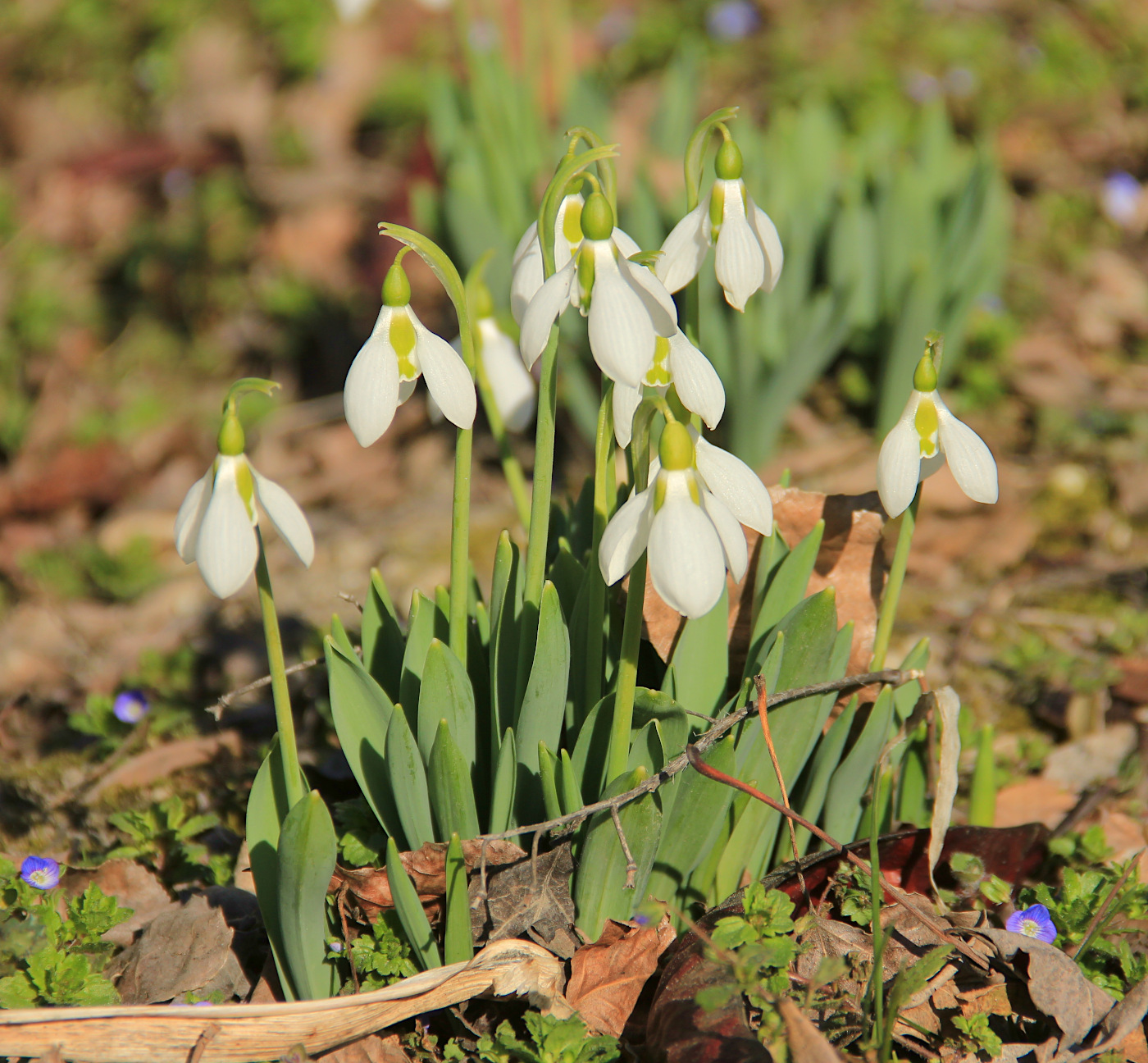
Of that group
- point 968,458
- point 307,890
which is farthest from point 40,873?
point 968,458

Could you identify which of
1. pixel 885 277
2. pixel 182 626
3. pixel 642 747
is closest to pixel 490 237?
pixel 885 277

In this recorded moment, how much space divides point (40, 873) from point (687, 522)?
1112 millimetres

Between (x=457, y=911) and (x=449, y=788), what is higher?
(x=449, y=788)

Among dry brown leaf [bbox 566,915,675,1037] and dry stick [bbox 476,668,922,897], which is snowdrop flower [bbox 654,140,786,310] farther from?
dry brown leaf [bbox 566,915,675,1037]

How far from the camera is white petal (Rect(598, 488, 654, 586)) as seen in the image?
967 millimetres

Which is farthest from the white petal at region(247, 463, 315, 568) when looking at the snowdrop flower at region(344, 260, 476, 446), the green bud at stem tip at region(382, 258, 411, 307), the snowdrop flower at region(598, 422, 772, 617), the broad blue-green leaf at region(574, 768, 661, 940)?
the broad blue-green leaf at region(574, 768, 661, 940)

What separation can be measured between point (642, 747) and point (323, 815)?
1.26 feet

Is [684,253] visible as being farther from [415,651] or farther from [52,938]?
[52,938]

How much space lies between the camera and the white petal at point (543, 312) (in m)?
0.95

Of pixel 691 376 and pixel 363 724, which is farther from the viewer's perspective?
pixel 363 724

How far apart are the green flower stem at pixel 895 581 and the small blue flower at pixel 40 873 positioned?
3.93 feet

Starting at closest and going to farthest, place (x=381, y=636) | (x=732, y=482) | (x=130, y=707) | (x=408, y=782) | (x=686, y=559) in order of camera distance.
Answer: (x=686, y=559), (x=732, y=482), (x=408, y=782), (x=381, y=636), (x=130, y=707)

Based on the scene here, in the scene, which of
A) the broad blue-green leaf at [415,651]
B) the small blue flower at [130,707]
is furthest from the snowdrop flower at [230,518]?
the small blue flower at [130,707]

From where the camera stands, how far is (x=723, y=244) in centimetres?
109
